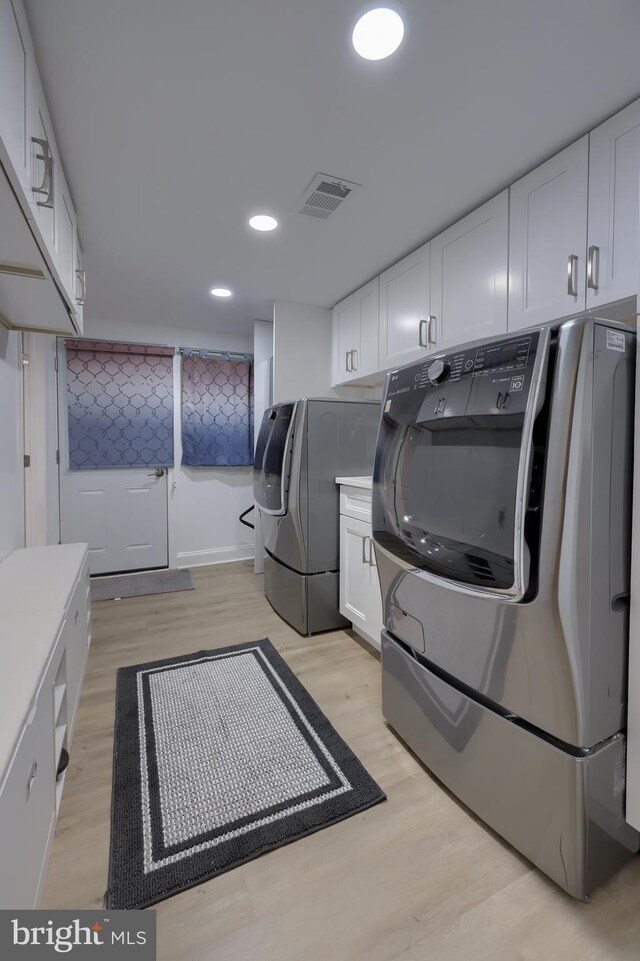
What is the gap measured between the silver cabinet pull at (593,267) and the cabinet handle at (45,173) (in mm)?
1792

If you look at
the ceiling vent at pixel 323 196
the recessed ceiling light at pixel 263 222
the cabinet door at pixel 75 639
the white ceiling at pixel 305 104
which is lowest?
the cabinet door at pixel 75 639

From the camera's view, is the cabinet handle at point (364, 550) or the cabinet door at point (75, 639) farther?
the cabinet handle at point (364, 550)

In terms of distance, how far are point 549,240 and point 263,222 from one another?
54.4 inches

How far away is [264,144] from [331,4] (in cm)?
57

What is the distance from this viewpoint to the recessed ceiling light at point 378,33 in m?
1.11

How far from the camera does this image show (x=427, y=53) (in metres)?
1.22

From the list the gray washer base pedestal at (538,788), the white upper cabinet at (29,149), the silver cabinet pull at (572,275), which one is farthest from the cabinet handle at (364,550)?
the white upper cabinet at (29,149)

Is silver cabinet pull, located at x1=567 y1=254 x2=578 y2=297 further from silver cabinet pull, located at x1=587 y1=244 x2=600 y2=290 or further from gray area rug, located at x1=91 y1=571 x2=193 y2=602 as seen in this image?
gray area rug, located at x1=91 y1=571 x2=193 y2=602

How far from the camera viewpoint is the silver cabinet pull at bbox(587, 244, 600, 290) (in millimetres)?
1470

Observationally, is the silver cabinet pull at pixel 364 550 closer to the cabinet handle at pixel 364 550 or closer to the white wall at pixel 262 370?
the cabinet handle at pixel 364 550

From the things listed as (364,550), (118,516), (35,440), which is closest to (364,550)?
(364,550)

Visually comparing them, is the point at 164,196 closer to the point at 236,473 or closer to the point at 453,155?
the point at 453,155

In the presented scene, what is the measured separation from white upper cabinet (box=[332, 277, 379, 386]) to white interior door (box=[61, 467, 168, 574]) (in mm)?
2062

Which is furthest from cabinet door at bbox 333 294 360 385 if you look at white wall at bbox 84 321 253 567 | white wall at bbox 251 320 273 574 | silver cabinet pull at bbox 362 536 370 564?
silver cabinet pull at bbox 362 536 370 564
